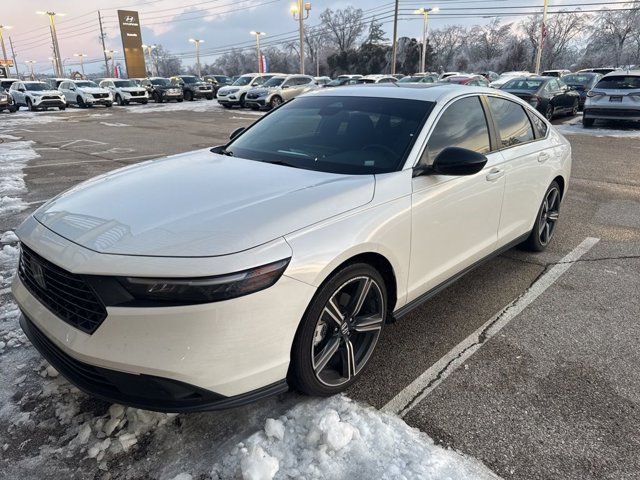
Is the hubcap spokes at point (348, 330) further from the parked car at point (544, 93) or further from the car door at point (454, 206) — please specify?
the parked car at point (544, 93)

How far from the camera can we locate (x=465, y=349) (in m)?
3.26

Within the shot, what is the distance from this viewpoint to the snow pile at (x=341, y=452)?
2.17 meters

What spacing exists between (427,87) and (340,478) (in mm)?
2862

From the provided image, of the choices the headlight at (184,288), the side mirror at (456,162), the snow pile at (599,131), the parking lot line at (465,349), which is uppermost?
the side mirror at (456,162)

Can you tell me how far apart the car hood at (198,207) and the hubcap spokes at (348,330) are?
18.8 inches

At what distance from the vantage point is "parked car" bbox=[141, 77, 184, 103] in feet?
108

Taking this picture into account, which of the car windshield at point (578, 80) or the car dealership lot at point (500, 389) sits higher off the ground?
the car windshield at point (578, 80)

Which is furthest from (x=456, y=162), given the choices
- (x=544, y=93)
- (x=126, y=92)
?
(x=126, y=92)

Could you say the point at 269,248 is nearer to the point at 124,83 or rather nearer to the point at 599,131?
the point at 599,131

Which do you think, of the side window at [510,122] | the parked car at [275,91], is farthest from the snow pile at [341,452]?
the parked car at [275,91]

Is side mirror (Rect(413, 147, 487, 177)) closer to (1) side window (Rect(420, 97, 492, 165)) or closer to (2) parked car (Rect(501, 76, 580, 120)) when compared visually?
(1) side window (Rect(420, 97, 492, 165))

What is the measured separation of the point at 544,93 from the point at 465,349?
16.1 meters

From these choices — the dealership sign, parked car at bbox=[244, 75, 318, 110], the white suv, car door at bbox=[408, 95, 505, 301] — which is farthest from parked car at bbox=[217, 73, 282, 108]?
the dealership sign

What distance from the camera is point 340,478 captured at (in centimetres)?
215
